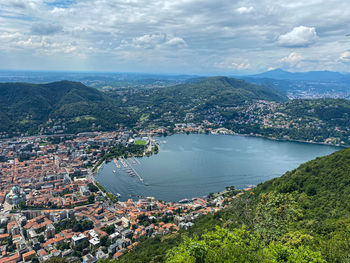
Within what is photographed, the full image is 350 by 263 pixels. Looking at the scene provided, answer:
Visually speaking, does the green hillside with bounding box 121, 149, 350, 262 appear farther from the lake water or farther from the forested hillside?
the forested hillside

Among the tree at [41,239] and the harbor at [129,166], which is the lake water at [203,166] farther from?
the tree at [41,239]

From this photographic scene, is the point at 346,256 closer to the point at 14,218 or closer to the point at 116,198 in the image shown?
the point at 116,198

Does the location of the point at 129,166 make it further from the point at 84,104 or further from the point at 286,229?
the point at 84,104

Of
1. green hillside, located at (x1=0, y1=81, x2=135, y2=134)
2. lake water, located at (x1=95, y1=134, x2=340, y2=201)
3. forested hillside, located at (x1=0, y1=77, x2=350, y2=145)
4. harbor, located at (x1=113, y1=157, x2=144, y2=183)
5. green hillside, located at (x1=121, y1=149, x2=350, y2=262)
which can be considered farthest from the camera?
forested hillside, located at (x1=0, y1=77, x2=350, y2=145)

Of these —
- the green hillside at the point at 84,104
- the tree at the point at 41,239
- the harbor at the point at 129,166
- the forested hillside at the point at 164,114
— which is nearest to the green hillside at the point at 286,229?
the tree at the point at 41,239

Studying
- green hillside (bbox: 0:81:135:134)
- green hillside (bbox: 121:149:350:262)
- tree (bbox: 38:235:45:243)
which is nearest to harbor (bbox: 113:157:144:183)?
tree (bbox: 38:235:45:243)

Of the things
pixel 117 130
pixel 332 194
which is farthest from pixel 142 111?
pixel 332 194

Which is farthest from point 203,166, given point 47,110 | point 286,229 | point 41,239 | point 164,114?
point 47,110
